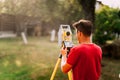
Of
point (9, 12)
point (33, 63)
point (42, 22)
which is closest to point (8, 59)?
point (33, 63)

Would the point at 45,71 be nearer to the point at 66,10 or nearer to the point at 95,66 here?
the point at 95,66

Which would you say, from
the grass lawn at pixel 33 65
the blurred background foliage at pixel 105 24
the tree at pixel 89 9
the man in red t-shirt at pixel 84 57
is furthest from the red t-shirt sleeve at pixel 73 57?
the blurred background foliage at pixel 105 24

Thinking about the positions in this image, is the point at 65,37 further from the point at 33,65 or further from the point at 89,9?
the point at 33,65

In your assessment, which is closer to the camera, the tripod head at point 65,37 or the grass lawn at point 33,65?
the tripod head at point 65,37

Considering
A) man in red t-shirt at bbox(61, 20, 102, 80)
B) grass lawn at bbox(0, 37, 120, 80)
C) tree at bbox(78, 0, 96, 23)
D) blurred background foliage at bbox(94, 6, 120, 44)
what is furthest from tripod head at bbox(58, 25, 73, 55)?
blurred background foliage at bbox(94, 6, 120, 44)

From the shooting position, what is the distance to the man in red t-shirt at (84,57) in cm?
359

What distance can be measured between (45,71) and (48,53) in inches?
156

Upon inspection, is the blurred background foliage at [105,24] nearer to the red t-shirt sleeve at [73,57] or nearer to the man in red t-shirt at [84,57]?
the man in red t-shirt at [84,57]

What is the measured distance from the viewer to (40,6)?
17.8 metres

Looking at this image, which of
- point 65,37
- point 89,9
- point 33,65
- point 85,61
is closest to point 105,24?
point 89,9

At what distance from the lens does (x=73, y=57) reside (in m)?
3.61

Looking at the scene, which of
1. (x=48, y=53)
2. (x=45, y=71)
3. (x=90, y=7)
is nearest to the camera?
(x=45, y=71)

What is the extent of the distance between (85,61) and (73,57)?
152 millimetres

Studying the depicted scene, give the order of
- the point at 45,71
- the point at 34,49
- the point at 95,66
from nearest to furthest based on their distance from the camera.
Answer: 1. the point at 95,66
2. the point at 45,71
3. the point at 34,49
